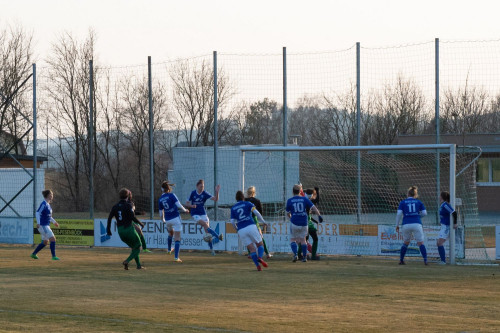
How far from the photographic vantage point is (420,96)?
27.4m

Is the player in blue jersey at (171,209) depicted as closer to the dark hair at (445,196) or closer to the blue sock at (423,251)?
the blue sock at (423,251)

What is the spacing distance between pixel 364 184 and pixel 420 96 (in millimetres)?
5412

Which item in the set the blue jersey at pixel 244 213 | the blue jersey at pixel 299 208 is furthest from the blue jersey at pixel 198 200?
the blue jersey at pixel 244 213

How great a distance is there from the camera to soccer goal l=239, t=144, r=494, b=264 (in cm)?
2161

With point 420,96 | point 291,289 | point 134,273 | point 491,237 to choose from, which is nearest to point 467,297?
point 291,289

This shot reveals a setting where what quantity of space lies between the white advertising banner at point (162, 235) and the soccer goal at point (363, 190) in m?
1.95

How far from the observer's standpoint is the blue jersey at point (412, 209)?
1961 centimetres

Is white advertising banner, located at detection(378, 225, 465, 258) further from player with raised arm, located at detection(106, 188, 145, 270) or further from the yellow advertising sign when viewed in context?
the yellow advertising sign

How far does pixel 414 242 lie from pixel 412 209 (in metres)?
2.21

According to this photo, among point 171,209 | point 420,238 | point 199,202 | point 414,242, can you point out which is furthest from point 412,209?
point 171,209

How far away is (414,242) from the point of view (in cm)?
2156

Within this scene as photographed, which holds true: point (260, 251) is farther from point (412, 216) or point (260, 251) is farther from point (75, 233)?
point (75, 233)

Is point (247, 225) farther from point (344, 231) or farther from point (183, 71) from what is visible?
point (183, 71)

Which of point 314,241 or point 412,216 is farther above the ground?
point 412,216
